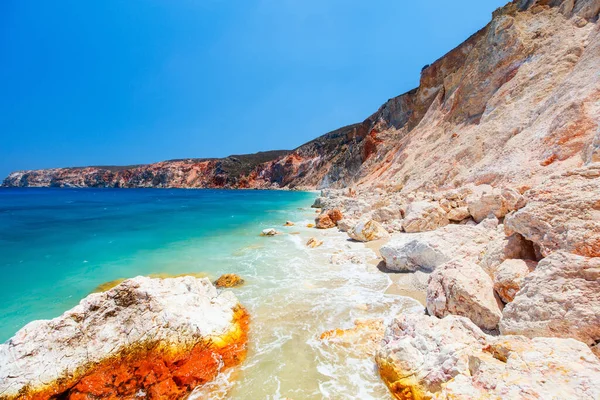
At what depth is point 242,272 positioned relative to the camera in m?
10.7

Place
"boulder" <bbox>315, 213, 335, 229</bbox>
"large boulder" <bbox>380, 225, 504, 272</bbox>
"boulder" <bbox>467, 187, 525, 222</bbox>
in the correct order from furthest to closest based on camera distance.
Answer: "boulder" <bbox>315, 213, 335, 229</bbox> < "boulder" <bbox>467, 187, 525, 222</bbox> < "large boulder" <bbox>380, 225, 504, 272</bbox>

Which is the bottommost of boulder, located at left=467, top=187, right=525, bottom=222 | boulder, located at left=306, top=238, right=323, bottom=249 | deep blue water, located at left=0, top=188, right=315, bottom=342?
boulder, located at left=306, top=238, right=323, bottom=249

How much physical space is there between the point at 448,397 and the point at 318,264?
7.85 meters

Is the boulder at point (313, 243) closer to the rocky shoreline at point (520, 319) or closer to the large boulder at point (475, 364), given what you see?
the rocky shoreline at point (520, 319)

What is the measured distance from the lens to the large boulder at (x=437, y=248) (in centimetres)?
758

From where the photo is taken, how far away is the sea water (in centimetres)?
473

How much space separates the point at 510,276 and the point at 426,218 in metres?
7.00

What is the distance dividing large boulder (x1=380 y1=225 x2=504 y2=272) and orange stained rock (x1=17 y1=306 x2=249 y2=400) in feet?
18.0

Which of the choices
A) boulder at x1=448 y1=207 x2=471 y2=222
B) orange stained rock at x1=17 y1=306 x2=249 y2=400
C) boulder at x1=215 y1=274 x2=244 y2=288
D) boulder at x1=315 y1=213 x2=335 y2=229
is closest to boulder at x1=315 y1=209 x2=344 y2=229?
boulder at x1=315 y1=213 x2=335 y2=229

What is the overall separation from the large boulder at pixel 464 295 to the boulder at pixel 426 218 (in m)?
5.98

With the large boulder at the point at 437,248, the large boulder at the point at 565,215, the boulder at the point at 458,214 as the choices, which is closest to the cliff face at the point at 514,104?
the boulder at the point at 458,214

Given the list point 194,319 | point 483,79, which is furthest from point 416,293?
A: point 483,79

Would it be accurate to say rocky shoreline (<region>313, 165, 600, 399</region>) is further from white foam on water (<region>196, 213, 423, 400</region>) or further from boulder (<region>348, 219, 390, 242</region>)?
boulder (<region>348, 219, 390, 242</region>)

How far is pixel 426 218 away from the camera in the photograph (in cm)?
1162
